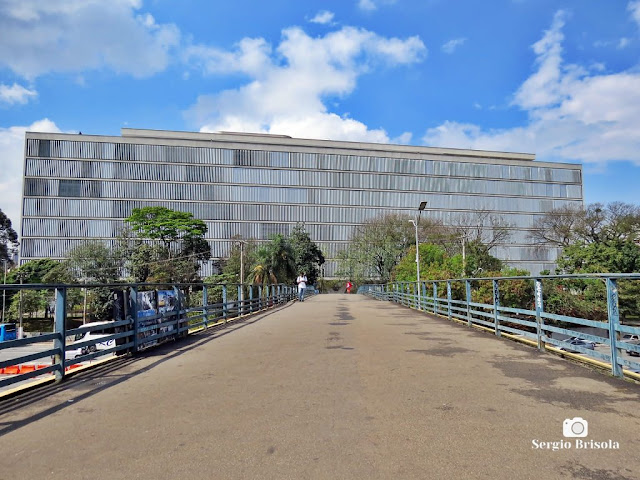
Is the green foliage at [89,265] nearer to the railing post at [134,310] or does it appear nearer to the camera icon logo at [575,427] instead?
the railing post at [134,310]

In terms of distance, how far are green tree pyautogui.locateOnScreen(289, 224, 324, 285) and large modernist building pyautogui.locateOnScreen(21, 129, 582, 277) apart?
25.2 feet

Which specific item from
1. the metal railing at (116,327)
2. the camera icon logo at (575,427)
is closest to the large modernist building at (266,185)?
the metal railing at (116,327)

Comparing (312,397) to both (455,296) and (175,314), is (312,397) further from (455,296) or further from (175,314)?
(455,296)

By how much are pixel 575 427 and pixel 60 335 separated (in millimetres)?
6556

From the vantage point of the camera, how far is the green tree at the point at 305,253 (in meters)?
72.6

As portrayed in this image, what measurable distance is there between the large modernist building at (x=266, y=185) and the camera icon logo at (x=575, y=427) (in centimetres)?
7798

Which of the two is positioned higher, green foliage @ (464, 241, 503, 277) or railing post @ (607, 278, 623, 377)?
green foliage @ (464, 241, 503, 277)

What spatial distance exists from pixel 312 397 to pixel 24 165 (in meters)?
87.8

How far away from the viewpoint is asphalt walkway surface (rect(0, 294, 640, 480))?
11.5 ft

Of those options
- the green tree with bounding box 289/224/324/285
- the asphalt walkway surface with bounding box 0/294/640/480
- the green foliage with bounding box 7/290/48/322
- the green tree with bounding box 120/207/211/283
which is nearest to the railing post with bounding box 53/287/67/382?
the asphalt walkway surface with bounding box 0/294/640/480

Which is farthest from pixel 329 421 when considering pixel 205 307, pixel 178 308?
pixel 205 307

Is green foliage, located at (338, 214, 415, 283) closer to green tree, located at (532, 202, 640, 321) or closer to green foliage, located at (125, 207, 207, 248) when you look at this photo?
green tree, located at (532, 202, 640, 321)

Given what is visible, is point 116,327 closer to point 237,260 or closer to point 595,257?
point 595,257

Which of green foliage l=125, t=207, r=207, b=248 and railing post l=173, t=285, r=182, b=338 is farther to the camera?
green foliage l=125, t=207, r=207, b=248
